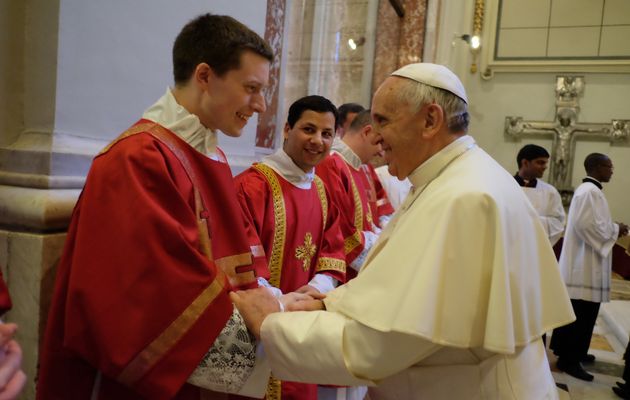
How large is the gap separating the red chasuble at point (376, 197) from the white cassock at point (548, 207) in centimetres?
177

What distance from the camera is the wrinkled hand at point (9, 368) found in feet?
2.78

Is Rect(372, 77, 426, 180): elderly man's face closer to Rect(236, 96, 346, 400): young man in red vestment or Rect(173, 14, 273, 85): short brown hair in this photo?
Rect(173, 14, 273, 85): short brown hair

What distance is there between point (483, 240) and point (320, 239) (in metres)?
1.39

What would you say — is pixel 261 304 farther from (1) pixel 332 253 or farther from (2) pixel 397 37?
(2) pixel 397 37

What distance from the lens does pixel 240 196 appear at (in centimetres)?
230

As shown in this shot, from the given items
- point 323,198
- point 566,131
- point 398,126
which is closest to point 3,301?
point 398,126

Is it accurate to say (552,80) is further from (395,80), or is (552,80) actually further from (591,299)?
(395,80)

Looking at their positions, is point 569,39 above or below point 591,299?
above

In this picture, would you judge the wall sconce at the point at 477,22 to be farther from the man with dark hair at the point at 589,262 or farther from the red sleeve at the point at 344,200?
the red sleeve at the point at 344,200

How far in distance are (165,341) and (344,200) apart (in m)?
2.06

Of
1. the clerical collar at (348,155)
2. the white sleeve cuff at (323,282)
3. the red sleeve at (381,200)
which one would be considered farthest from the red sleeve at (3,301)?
the red sleeve at (381,200)

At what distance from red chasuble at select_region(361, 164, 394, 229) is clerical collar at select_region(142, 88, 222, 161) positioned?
2.42 meters

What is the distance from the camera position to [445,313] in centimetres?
125

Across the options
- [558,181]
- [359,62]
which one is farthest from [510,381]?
[558,181]
